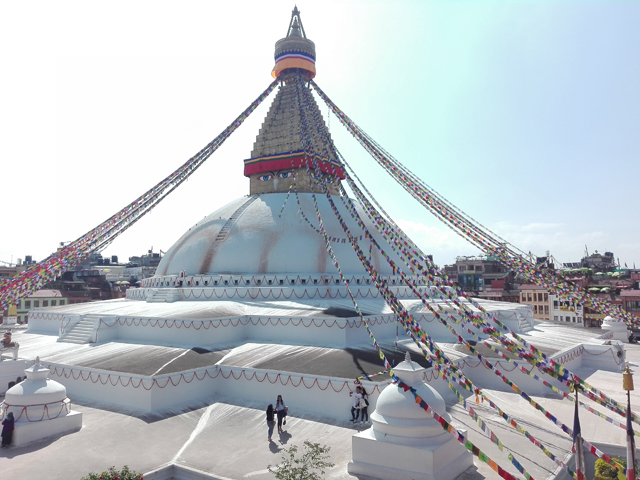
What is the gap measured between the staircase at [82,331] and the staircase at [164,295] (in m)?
2.57

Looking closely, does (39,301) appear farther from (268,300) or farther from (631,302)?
(631,302)

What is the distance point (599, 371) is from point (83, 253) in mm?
16832

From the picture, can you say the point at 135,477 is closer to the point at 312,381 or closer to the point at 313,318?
the point at 312,381

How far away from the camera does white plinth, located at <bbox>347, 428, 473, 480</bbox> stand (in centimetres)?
608

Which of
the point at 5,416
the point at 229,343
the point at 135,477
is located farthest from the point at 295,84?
the point at 135,477

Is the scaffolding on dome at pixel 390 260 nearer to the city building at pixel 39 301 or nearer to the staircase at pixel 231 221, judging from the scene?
the staircase at pixel 231 221

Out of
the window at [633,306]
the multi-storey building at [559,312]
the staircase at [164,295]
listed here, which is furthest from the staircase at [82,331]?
the window at [633,306]

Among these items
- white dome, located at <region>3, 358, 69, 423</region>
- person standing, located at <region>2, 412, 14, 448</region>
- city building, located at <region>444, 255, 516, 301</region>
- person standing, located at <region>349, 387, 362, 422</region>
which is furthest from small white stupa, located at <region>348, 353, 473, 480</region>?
city building, located at <region>444, 255, 516, 301</region>

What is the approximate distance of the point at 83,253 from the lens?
1547 centimetres

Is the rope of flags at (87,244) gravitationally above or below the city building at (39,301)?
above

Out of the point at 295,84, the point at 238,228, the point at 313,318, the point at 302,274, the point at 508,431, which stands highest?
the point at 295,84

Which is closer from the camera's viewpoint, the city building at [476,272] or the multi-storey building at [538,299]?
the multi-storey building at [538,299]

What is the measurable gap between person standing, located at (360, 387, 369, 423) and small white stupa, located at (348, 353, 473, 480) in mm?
1812

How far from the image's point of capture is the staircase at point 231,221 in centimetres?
1803
